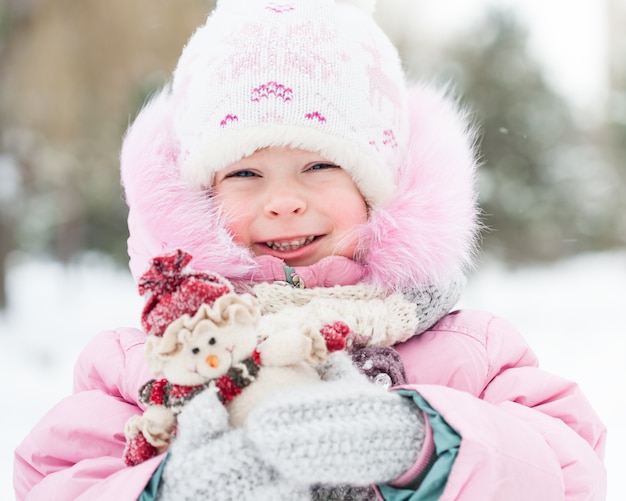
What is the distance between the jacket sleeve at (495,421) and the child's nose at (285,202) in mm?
293

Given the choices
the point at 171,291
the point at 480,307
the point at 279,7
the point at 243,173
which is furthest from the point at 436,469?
the point at 480,307

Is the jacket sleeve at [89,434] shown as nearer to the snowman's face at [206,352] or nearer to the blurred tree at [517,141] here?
the snowman's face at [206,352]

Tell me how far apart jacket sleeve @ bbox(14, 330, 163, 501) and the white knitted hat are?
0.34 m

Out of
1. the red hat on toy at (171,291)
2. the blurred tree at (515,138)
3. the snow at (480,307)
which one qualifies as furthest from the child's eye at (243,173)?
the blurred tree at (515,138)

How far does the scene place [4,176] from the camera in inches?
210

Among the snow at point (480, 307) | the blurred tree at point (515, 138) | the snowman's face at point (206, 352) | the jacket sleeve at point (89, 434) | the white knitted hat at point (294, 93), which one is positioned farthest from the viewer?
the blurred tree at point (515, 138)

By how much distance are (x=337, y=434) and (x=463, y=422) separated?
167 mm

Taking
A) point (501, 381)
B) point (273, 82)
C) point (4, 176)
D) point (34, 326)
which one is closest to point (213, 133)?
point (273, 82)

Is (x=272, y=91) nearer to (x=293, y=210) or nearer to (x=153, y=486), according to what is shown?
(x=293, y=210)

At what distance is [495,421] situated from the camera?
2.99 ft

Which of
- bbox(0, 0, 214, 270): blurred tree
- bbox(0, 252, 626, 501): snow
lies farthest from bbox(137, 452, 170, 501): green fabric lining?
bbox(0, 0, 214, 270): blurred tree

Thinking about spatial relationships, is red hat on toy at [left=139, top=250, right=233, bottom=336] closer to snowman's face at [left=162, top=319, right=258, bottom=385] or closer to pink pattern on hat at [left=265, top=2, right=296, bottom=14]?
snowman's face at [left=162, top=319, right=258, bottom=385]

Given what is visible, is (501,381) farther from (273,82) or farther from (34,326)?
(34,326)

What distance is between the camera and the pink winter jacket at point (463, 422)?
2.88 feet
